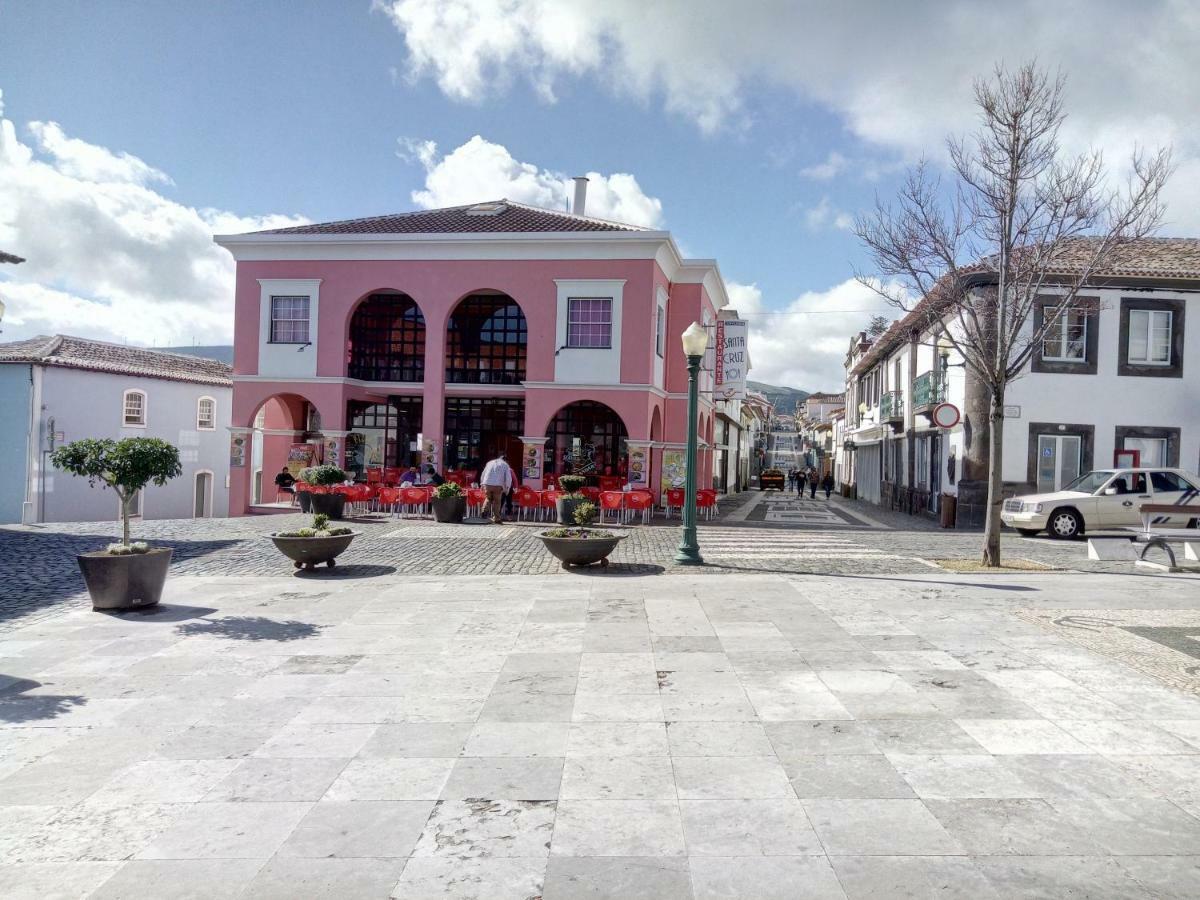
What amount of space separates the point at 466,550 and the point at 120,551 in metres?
6.03

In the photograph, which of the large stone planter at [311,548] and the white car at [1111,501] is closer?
the large stone planter at [311,548]

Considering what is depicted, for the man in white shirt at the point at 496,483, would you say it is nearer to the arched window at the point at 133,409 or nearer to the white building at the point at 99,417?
the white building at the point at 99,417

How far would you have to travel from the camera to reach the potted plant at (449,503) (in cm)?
1872

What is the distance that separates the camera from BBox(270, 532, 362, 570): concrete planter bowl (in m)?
10.9

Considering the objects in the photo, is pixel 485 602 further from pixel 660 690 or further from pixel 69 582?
pixel 69 582

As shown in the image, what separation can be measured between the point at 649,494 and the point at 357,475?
11148mm

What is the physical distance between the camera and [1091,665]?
6406 millimetres

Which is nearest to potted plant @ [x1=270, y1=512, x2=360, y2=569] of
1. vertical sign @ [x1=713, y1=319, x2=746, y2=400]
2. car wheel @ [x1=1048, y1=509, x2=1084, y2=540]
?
car wheel @ [x1=1048, y1=509, x2=1084, y2=540]

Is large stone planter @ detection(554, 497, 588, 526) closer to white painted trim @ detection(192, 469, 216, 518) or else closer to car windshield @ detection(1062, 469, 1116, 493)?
car windshield @ detection(1062, 469, 1116, 493)

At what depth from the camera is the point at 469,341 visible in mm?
26312

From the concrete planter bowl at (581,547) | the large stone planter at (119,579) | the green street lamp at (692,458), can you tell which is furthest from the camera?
the green street lamp at (692,458)

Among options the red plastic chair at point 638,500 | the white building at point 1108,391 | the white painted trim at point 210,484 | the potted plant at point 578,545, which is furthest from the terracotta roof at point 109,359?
the white building at point 1108,391

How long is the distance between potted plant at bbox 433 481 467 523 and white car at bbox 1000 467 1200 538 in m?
12.2

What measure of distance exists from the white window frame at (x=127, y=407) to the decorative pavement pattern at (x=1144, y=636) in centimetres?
3080
